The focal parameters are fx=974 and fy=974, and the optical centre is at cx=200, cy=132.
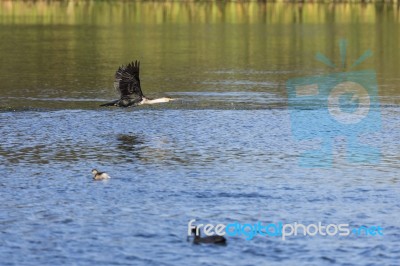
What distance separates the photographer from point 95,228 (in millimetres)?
17047

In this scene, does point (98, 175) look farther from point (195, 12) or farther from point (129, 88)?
point (195, 12)

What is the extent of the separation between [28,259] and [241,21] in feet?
236

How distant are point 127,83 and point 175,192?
7508mm

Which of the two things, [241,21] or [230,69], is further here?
[241,21]

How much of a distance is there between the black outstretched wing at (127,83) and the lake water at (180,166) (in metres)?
1.08

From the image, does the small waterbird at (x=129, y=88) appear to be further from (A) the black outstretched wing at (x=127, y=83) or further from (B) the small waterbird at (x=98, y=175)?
(B) the small waterbird at (x=98, y=175)

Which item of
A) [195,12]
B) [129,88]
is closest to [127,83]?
[129,88]

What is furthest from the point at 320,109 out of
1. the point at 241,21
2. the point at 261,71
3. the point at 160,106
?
the point at 241,21

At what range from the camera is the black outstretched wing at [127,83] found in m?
26.2

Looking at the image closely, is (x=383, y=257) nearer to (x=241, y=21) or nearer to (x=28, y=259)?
(x=28, y=259)

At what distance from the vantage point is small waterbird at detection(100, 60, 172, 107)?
26219 mm

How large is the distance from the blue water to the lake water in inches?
1.5

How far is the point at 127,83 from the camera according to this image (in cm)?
2652

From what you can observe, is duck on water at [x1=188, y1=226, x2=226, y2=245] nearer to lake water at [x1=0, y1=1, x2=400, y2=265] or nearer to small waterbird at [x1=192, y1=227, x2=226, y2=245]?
small waterbird at [x1=192, y1=227, x2=226, y2=245]
